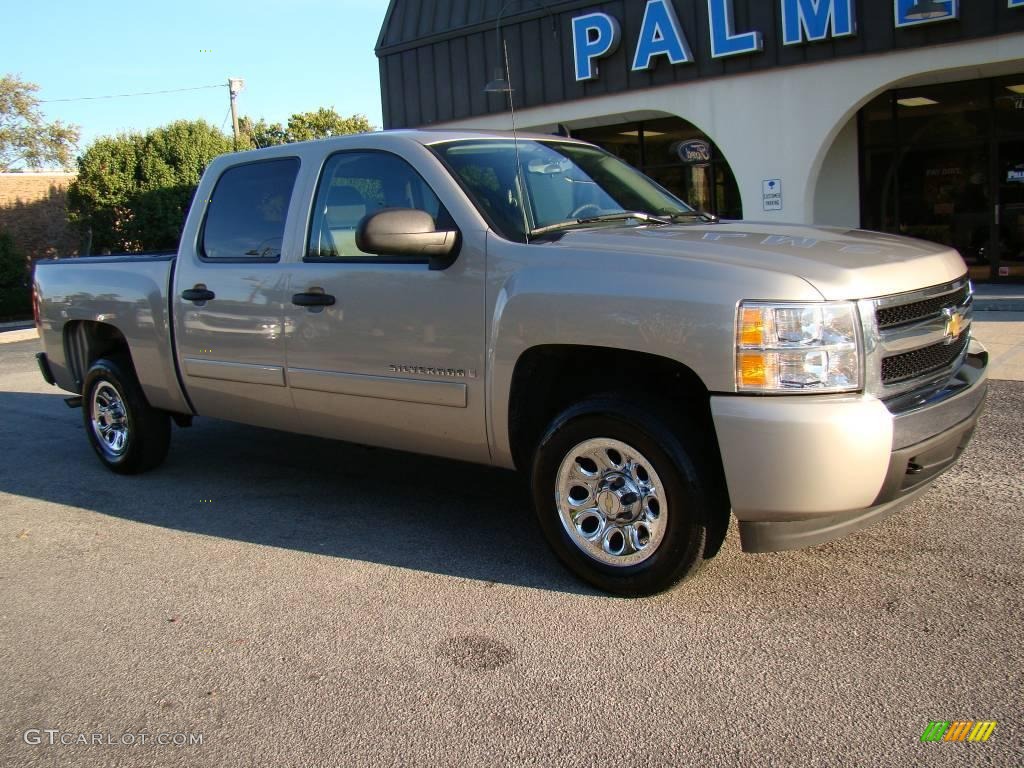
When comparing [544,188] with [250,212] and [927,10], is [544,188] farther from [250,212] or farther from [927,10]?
[927,10]

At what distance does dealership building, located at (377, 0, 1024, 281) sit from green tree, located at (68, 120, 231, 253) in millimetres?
13369

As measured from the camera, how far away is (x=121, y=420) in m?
6.34

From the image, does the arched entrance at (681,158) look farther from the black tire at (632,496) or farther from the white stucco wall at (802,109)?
the black tire at (632,496)

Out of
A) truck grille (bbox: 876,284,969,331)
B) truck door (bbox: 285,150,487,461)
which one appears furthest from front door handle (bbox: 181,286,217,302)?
truck grille (bbox: 876,284,969,331)

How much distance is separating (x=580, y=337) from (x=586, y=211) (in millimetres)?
1047

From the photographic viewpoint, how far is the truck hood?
346 cm

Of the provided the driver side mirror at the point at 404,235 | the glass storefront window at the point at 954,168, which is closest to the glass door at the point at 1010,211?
the glass storefront window at the point at 954,168

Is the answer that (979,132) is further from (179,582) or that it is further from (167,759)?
(167,759)

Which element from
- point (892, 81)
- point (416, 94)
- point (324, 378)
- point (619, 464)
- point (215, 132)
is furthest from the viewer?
point (215, 132)

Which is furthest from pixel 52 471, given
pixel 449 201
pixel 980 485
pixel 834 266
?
pixel 980 485

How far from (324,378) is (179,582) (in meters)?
1.19

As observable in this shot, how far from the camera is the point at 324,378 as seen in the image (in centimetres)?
482

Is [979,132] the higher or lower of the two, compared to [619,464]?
higher

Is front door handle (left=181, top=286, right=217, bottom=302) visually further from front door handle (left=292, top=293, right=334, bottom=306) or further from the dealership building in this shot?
the dealership building
